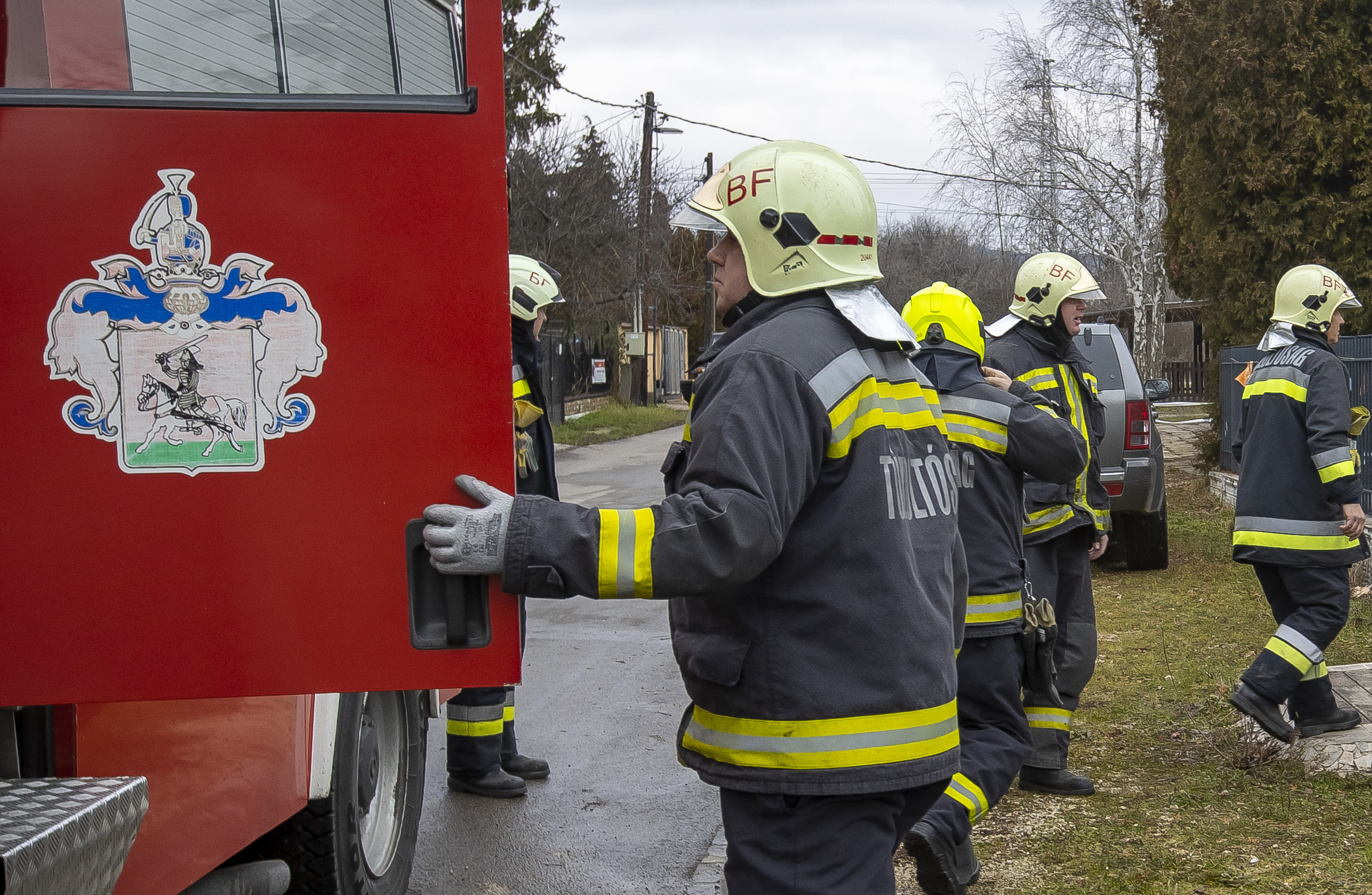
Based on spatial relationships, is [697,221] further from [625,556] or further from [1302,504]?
[1302,504]

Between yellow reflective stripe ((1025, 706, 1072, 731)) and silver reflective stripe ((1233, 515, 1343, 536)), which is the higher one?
silver reflective stripe ((1233, 515, 1343, 536))

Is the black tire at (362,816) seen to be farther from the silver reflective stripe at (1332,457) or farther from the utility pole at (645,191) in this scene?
the utility pole at (645,191)

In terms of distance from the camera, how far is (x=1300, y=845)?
4.51 meters

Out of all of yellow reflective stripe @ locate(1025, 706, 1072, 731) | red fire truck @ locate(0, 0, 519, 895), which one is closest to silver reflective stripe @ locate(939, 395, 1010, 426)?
yellow reflective stripe @ locate(1025, 706, 1072, 731)

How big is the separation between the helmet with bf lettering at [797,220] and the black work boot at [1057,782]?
3125 mm

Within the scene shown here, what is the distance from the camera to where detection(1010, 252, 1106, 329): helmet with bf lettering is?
5766 millimetres

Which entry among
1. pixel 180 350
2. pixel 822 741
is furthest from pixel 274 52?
pixel 822 741

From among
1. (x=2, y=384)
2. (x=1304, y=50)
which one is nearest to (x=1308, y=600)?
(x=2, y=384)

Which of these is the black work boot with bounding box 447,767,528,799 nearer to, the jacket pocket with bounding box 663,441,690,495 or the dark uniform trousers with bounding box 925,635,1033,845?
the dark uniform trousers with bounding box 925,635,1033,845

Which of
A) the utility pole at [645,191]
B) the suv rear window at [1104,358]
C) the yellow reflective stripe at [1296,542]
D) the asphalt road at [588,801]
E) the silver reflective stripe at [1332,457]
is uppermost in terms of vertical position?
the utility pole at [645,191]

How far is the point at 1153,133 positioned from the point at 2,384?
28.0m

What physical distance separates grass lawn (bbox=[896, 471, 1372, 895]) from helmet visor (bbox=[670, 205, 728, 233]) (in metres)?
2.48

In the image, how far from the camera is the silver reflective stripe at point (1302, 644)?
5531 millimetres

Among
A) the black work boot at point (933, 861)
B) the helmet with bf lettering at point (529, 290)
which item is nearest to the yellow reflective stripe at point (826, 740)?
the black work boot at point (933, 861)
